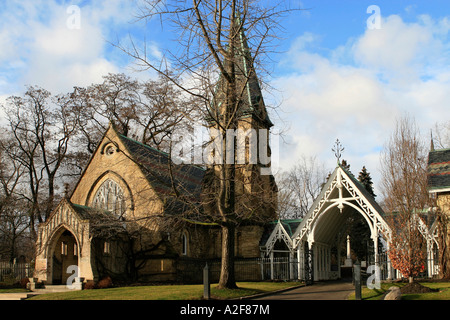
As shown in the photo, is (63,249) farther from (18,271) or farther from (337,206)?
(337,206)

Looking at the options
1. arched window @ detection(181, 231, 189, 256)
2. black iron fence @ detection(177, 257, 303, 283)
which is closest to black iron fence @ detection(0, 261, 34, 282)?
black iron fence @ detection(177, 257, 303, 283)

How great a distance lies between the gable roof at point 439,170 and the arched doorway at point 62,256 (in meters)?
21.9

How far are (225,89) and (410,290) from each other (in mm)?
11468

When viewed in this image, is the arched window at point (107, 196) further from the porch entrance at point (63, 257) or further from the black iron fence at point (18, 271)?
the black iron fence at point (18, 271)

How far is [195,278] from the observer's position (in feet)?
102

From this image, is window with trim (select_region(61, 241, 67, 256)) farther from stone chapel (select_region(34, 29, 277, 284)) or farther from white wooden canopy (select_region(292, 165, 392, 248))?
white wooden canopy (select_region(292, 165, 392, 248))

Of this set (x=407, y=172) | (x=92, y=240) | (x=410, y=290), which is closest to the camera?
(x=410, y=290)

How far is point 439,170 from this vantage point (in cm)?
2909

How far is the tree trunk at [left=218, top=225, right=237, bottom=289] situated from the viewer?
20.6 meters

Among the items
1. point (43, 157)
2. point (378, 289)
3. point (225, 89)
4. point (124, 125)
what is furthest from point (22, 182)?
A: point (378, 289)

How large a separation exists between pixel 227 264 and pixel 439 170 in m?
15.9

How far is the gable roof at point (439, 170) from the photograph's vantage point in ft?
90.9

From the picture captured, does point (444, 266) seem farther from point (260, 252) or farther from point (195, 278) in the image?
point (195, 278)

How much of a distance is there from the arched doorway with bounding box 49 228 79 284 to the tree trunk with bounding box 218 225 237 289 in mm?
11612
